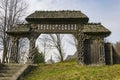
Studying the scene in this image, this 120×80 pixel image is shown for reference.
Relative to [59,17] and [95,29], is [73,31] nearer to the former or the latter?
[59,17]

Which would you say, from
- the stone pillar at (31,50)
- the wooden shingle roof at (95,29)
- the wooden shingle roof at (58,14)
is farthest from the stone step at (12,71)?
the wooden shingle roof at (95,29)

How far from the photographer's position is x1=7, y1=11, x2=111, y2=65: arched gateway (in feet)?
88.2

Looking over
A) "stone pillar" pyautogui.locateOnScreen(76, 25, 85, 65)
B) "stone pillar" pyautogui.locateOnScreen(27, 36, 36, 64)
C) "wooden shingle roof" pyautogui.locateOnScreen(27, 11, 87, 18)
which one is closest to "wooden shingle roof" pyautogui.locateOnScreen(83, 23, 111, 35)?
"stone pillar" pyautogui.locateOnScreen(76, 25, 85, 65)

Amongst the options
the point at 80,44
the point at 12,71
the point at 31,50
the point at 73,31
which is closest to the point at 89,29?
the point at 73,31

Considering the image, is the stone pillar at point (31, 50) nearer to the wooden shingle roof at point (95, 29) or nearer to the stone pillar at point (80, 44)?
the stone pillar at point (80, 44)

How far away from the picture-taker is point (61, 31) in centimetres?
2734

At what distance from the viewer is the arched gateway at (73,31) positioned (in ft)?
88.2

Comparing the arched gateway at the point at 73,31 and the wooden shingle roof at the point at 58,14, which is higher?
the wooden shingle roof at the point at 58,14

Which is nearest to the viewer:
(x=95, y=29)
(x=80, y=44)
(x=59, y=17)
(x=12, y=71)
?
(x=12, y=71)

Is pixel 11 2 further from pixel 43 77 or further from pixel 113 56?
pixel 43 77

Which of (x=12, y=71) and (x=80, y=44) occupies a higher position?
(x=80, y=44)

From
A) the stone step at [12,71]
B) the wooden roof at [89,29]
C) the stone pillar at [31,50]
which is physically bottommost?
the stone step at [12,71]

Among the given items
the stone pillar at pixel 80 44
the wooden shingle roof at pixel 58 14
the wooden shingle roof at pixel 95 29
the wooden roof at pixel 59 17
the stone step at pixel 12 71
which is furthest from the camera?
the wooden shingle roof at pixel 58 14

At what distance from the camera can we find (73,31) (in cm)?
2744
